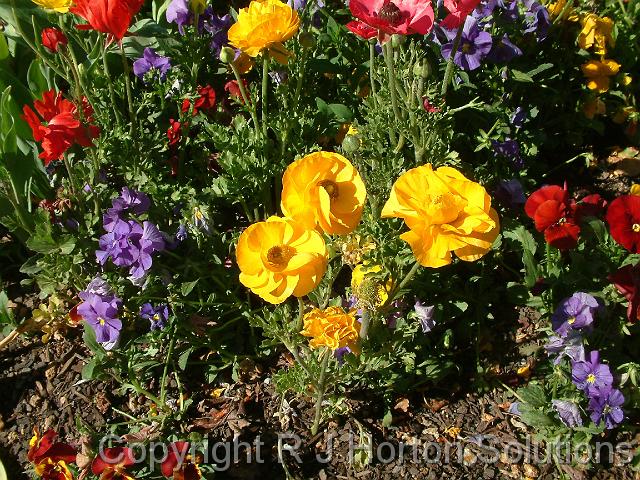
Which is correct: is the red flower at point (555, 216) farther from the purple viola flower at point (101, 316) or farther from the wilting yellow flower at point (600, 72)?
the purple viola flower at point (101, 316)

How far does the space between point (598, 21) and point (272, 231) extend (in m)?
2.19

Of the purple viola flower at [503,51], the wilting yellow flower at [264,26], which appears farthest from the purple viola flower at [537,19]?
the wilting yellow flower at [264,26]

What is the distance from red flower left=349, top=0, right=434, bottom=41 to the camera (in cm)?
179

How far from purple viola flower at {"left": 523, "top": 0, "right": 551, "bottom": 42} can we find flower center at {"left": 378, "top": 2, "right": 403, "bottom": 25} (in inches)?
43.7

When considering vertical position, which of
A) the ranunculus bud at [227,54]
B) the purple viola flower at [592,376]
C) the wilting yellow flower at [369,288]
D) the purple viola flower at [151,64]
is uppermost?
the purple viola flower at [151,64]

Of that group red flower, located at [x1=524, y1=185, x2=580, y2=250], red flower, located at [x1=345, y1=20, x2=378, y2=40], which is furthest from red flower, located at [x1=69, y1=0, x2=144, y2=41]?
red flower, located at [x1=524, y1=185, x2=580, y2=250]

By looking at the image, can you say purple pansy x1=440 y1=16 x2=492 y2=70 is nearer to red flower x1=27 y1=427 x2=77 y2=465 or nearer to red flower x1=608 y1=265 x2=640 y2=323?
red flower x1=608 y1=265 x2=640 y2=323

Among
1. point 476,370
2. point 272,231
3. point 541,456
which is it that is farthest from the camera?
point 476,370

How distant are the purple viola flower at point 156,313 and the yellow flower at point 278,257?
824 millimetres

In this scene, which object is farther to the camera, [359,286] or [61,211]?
[61,211]

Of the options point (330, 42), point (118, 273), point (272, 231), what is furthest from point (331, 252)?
point (330, 42)

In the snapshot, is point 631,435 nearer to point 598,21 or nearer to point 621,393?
point 621,393

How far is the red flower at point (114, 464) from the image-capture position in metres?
1.90

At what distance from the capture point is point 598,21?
2.90 meters
